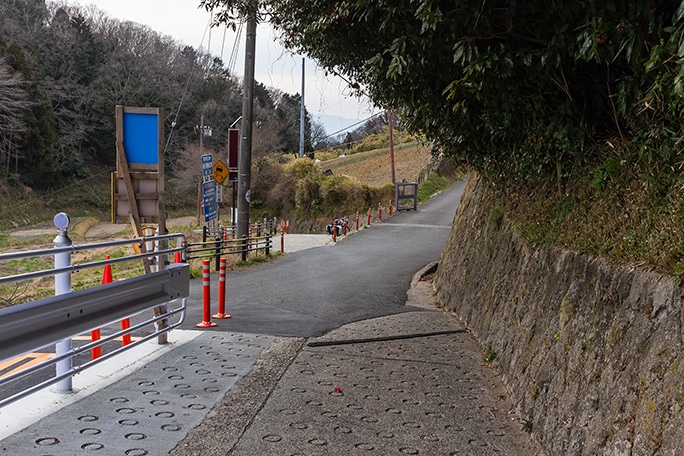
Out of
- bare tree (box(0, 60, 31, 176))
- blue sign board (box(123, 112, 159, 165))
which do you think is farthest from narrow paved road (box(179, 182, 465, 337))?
bare tree (box(0, 60, 31, 176))

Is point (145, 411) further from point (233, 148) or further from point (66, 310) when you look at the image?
point (233, 148)

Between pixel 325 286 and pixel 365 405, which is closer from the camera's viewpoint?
pixel 365 405

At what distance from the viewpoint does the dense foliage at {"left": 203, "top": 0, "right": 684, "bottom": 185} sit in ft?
11.9

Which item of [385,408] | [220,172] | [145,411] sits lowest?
[385,408]

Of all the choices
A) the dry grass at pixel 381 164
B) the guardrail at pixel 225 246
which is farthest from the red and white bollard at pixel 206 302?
the dry grass at pixel 381 164

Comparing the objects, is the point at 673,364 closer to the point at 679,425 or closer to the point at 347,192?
the point at 679,425

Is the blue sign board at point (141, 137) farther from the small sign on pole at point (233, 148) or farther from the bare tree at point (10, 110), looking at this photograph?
the bare tree at point (10, 110)

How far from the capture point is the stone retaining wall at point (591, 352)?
294cm

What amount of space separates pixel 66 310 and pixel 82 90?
60.1m

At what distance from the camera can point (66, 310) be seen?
4316mm

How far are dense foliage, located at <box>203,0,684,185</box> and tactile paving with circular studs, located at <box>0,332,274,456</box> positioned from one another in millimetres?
3473

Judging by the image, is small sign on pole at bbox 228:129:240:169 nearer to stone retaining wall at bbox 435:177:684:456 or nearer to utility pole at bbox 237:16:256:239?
utility pole at bbox 237:16:256:239

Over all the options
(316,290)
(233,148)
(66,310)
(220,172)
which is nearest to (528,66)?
(66,310)

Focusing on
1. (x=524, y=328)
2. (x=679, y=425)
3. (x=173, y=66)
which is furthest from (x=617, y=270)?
(x=173, y=66)
